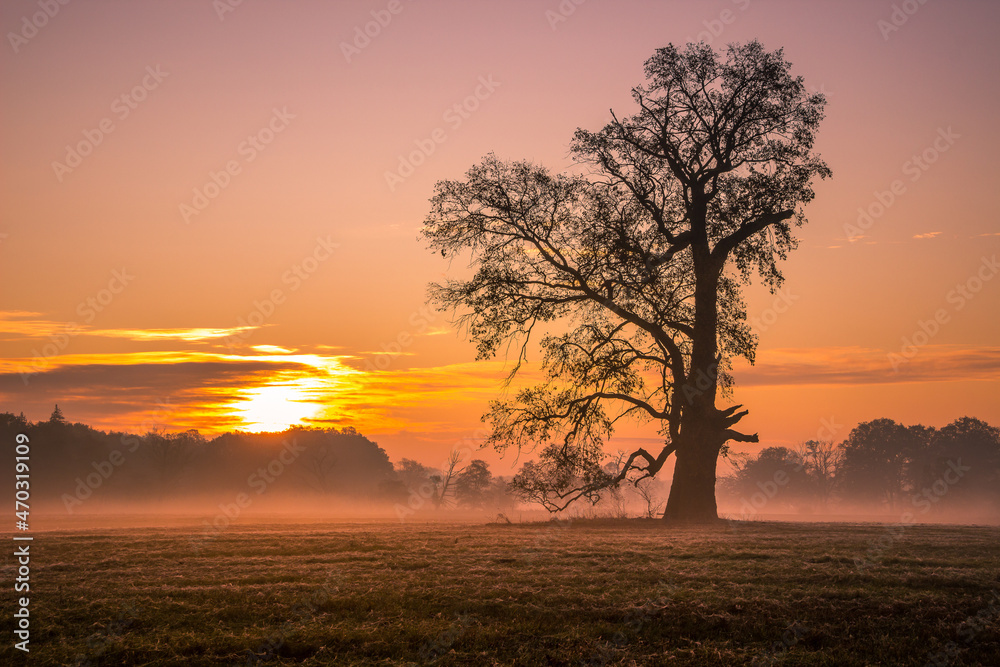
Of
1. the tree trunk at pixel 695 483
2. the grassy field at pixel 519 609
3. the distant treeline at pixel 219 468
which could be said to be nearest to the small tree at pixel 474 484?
the distant treeline at pixel 219 468

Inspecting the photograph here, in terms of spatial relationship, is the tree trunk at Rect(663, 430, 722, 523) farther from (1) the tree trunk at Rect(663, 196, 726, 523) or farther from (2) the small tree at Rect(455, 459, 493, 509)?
(2) the small tree at Rect(455, 459, 493, 509)

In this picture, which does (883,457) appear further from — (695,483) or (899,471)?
(695,483)

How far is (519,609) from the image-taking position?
7.75 meters

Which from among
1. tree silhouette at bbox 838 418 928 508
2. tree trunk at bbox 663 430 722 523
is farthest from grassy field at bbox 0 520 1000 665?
tree silhouette at bbox 838 418 928 508

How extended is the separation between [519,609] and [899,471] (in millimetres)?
115948

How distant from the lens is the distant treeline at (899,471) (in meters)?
94.0

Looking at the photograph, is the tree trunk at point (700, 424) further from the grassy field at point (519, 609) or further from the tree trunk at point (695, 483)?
the grassy field at point (519, 609)

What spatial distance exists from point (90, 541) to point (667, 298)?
18.9m

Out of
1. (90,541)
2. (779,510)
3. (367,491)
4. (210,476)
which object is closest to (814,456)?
Result: (779,510)

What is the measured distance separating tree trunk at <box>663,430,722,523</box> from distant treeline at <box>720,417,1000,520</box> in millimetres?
60609

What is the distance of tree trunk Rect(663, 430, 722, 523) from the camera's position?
76.9 feet

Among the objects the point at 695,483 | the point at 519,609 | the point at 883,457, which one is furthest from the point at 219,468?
the point at 519,609

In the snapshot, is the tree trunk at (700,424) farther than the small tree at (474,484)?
No

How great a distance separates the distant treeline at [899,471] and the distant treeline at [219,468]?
165 feet
